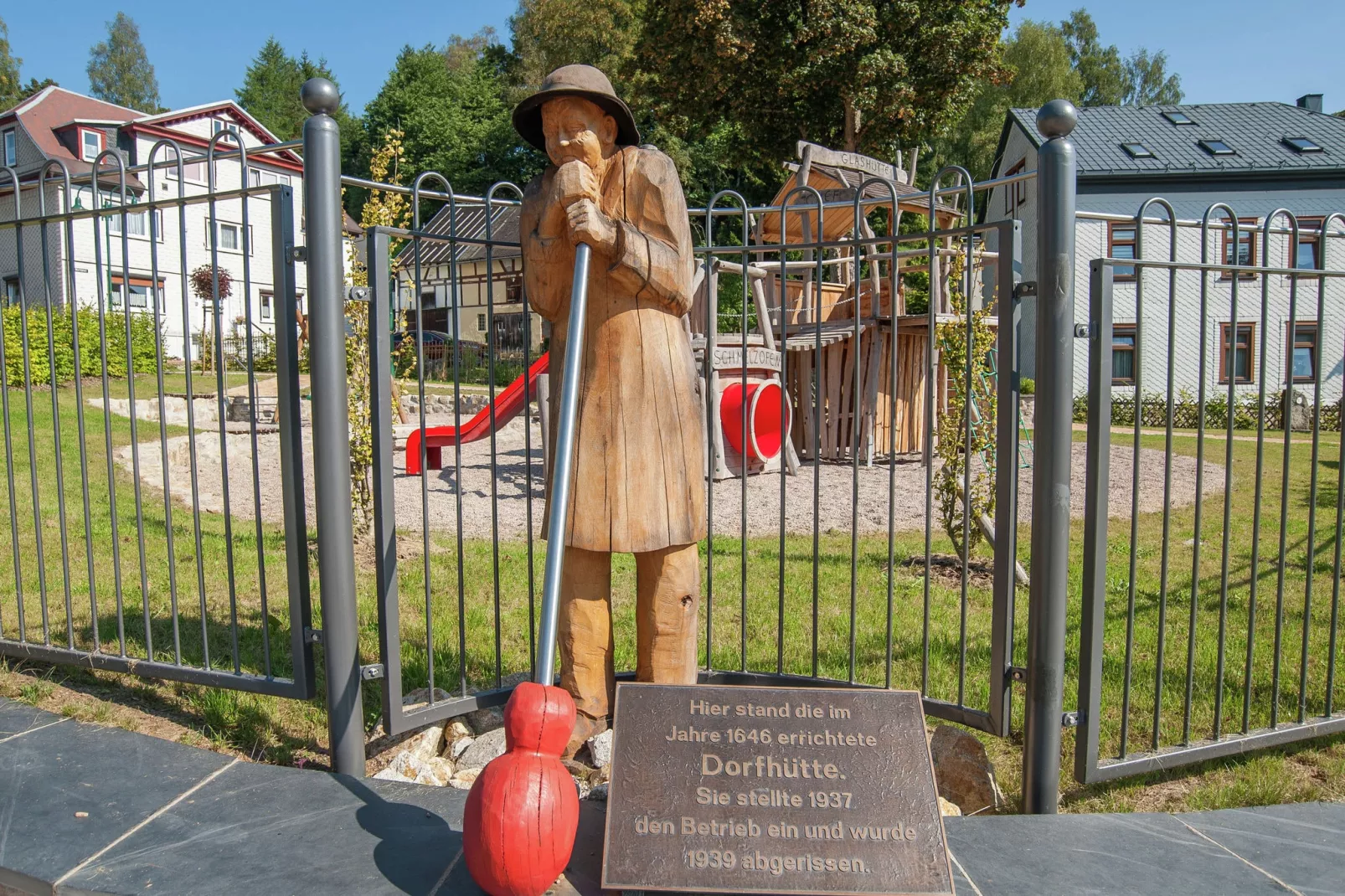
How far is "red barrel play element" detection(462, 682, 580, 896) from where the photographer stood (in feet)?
7.00

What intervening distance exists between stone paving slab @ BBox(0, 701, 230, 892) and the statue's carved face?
7.44 ft

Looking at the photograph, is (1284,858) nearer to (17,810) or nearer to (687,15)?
(17,810)

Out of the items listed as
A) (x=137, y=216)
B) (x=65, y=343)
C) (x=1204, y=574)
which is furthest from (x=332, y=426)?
(x=137, y=216)

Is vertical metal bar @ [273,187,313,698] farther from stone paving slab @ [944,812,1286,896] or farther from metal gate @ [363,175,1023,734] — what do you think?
stone paving slab @ [944,812,1286,896]

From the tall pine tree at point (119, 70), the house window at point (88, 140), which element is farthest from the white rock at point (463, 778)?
the tall pine tree at point (119, 70)

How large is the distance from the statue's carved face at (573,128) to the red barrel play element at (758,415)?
23.5 feet

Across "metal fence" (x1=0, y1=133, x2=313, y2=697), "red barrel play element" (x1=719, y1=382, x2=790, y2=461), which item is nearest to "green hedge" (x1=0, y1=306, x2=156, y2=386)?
"metal fence" (x1=0, y1=133, x2=313, y2=697)

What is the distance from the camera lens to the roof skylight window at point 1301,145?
76.7 ft

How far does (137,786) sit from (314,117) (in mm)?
2137

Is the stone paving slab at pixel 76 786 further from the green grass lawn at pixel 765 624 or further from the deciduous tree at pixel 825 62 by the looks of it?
the deciduous tree at pixel 825 62

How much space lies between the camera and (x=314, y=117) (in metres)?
2.96

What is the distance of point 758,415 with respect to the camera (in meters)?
10.5

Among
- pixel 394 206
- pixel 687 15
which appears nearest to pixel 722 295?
pixel 687 15

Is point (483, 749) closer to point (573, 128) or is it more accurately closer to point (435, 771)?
point (435, 771)
